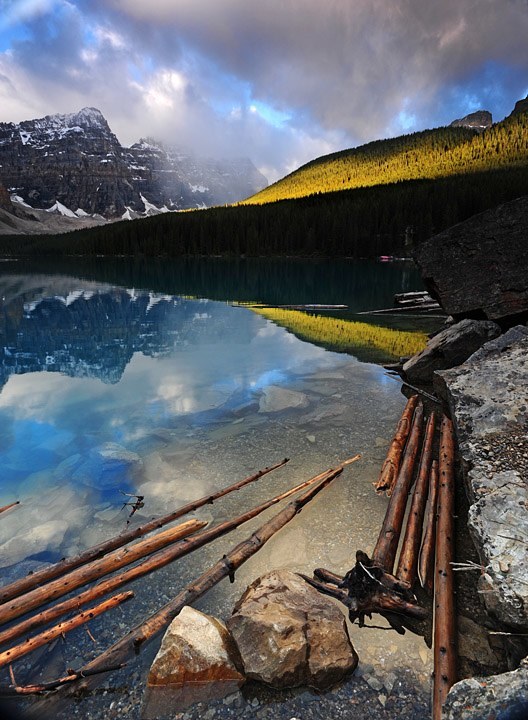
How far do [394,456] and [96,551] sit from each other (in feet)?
19.6

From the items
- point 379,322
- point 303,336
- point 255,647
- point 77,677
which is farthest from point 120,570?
point 379,322

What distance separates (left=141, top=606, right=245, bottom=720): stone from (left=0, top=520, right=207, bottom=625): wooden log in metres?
1.78

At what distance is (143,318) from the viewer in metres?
30.2

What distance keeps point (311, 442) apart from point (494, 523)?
5.59 meters

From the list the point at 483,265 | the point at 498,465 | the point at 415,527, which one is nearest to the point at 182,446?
the point at 415,527

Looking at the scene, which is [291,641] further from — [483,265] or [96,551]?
[483,265]

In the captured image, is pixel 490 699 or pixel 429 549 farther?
pixel 429 549

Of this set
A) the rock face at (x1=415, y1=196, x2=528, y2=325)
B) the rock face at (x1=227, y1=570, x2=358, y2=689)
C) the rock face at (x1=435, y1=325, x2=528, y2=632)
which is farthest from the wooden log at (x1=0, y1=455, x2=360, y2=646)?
the rock face at (x1=415, y1=196, x2=528, y2=325)

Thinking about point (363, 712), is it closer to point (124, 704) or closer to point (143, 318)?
point (124, 704)

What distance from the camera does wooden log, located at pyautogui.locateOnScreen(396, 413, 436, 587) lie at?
215 inches

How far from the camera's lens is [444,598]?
4824mm

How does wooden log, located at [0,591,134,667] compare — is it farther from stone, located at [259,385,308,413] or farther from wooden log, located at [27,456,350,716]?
stone, located at [259,385,308,413]

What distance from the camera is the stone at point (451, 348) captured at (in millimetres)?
13031

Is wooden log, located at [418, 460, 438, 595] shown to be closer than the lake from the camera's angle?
Yes
